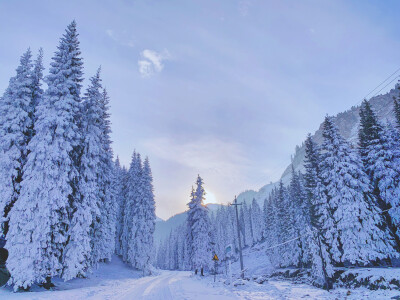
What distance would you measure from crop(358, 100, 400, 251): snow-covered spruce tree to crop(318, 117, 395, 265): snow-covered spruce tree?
111 cm

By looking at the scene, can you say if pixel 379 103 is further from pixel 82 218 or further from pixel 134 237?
pixel 82 218

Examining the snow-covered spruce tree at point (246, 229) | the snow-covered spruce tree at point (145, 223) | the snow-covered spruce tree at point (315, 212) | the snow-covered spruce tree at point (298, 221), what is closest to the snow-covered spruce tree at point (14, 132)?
the snow-covered spruce tree at point (315, 212)

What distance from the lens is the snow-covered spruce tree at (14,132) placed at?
16.5 m

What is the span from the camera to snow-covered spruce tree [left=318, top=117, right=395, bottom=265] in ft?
71.0

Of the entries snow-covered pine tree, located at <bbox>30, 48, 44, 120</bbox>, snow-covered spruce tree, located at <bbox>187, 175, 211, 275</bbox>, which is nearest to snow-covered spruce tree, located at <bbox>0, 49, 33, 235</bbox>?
snow-covered pine tree, located at <bbox>30, 48, 44, 120</bbox>

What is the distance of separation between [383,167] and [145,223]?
3560 centimetres

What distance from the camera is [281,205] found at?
50.3 m

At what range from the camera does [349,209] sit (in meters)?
22.8

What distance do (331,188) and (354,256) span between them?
6.83 m

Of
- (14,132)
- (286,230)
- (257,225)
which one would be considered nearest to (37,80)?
(14,132)

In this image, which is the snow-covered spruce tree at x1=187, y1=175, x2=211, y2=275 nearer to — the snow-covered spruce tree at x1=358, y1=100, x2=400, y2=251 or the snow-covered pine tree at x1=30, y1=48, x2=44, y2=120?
the snow-covered spruce tree at x1=358, y1=100, x2=400, y2=251

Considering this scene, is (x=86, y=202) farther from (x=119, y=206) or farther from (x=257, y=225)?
(x=257, y=225)

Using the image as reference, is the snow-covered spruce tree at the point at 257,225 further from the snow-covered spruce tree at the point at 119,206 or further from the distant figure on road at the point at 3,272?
the distant figure on road at the point at 3,272

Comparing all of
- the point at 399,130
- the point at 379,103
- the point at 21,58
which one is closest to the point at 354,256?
the point at 399,130
